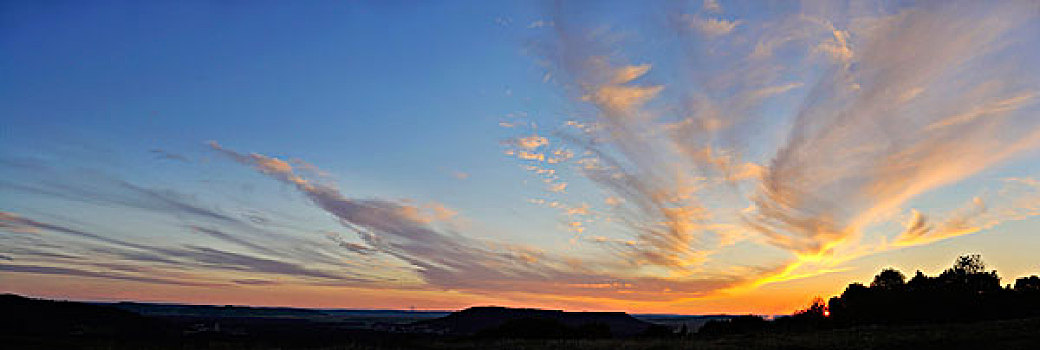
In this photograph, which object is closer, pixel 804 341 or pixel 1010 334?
pixel 1010 334

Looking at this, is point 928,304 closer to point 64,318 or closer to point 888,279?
point 888,279

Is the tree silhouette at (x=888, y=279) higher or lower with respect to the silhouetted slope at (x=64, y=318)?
higher

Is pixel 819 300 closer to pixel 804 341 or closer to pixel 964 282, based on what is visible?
pixel 964 282

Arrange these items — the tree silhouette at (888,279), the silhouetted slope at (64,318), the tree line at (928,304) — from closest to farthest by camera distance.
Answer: the tree line at (928,304) → the tree silhouette at (888,279) → the silhouetted slope at (64,318)

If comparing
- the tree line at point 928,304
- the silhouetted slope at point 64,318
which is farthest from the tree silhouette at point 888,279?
the silhouetted slope at point 64,318

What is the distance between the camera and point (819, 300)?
320 feet

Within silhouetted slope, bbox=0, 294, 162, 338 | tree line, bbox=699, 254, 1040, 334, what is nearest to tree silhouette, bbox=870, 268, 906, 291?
tree line, bbox=699, 254, 1040, 334

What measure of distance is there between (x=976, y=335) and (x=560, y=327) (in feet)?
190

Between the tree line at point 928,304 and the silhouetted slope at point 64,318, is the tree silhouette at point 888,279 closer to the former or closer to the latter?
the tree line at point 928,304

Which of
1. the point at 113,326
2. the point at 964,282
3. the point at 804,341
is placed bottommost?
Answer: the point at 113,326

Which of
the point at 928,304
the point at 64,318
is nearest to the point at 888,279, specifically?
the point at 928,304

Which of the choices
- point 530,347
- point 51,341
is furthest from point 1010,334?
point 51,341

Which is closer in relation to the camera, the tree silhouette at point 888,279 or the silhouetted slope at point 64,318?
the tree silhouette at point 888,279

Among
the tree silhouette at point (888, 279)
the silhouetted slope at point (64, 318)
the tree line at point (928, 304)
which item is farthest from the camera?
the silhouetted slope at point (64, 318)
